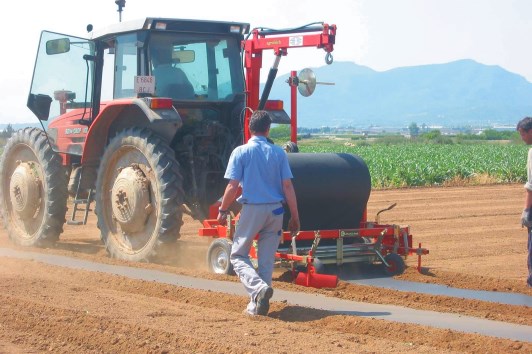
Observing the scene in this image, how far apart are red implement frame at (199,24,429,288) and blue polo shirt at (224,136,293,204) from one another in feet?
4.93

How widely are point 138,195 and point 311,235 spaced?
231 cm

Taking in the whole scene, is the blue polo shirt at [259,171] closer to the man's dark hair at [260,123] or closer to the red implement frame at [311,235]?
the man's dark hair at [260,123]

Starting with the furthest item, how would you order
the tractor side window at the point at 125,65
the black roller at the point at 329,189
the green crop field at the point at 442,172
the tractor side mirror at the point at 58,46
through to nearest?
the green crop field at the point at 442,172 → the tractor side mirror at the point at 58,46 → the tractor side window at the point at 125,65 → the black roller at the point at 329,189

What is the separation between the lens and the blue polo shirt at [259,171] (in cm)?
748

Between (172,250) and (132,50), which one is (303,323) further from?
(132,50)

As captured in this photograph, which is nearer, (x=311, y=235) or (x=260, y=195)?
(x=260, y=195)

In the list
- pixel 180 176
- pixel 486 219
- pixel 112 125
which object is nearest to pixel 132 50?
pixel 112 125

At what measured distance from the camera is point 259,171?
24.6 feet

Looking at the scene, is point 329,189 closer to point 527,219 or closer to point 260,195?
point 527,219

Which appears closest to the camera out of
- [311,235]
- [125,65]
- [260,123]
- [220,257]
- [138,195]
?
[260,123]

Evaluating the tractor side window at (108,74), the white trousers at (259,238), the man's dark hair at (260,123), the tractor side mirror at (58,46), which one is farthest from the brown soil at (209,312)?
the tractor side mirror at (58,46)

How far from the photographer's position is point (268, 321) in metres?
7.08

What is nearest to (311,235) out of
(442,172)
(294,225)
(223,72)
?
(294,225)

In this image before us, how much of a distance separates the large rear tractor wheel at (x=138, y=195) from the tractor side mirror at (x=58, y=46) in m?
1.69
